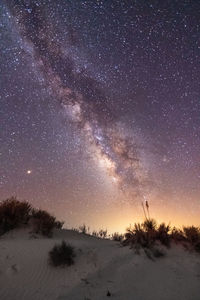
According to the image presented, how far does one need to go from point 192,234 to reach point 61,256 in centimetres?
524

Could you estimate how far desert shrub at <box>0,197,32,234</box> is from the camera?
30.3ft

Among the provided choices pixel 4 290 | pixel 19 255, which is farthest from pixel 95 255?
pixel 4 290

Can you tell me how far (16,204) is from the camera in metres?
10.3

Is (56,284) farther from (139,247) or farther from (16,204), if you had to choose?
(16,204)

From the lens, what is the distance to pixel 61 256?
7.27 metres

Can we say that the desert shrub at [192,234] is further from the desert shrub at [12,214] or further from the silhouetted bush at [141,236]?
the desert shrub at [12,214]

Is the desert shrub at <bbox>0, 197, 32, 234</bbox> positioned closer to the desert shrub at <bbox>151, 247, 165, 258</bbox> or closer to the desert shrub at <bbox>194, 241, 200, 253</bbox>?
the desert shrub at <bbox>151, 247, 165, 258</bbox>

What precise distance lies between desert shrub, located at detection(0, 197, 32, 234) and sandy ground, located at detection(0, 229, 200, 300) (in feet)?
1.74

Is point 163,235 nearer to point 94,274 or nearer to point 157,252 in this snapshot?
point 157,252

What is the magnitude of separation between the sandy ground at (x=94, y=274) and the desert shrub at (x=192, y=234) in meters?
0.81

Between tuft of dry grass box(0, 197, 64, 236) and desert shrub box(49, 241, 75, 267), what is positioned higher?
tuft of dry grass box(0, 197, 64, 236)

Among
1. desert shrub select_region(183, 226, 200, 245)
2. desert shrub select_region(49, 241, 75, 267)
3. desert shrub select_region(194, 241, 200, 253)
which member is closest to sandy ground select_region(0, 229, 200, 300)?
desert shrub select_region(49, 241, 75, 267)

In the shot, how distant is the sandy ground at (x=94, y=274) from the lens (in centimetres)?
584

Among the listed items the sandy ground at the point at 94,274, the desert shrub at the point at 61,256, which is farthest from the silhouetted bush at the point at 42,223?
the desert shrub at the point at 61,256
